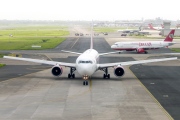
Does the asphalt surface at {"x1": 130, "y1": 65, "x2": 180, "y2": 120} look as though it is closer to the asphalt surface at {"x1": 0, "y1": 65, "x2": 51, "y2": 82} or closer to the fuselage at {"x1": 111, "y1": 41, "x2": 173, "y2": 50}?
the asphalt surface at {"x1": 0, "y1": 65, "x2": 51, "y2": 82}

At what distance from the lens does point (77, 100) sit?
106ft

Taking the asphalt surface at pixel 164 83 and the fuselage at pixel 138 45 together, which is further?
the fuselage at pixel 138 45

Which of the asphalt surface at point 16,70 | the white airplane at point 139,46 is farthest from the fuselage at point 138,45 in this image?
the asphalt surface at point 16,70

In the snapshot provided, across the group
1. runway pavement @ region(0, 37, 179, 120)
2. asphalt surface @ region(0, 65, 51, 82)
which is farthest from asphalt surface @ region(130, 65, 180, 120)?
asphalt surface @ region(0, 65, 51, 82)

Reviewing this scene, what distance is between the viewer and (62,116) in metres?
26.2

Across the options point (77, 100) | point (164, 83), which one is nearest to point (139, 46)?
point (164, 83)

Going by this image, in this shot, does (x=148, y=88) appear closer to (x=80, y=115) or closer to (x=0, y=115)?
(x=80, y=115)

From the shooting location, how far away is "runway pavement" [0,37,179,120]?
26828mm

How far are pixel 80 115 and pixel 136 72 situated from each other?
27.7 m

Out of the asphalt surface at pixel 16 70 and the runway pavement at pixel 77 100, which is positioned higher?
the runway pavement at pixel 77 100

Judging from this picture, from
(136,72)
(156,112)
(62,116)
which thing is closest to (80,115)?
(62,116)

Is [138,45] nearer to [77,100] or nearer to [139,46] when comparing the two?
[139,46]

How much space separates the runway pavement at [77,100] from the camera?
2683 cm

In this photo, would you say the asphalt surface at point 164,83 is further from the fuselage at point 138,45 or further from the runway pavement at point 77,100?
the fuselage at point 138,45
